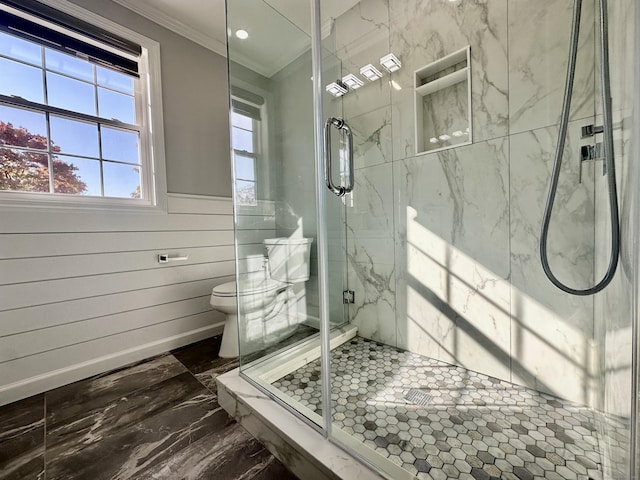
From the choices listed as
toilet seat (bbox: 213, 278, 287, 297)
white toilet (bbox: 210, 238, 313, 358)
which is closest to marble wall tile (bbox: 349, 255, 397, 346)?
white toilet (bbox: 210, 238, 313, 358)

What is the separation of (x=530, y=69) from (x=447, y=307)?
1312mm

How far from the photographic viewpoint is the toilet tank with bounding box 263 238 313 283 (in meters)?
1.92

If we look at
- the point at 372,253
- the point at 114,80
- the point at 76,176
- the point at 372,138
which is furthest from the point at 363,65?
the point at 76,176

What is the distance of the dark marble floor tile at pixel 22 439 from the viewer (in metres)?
1.04

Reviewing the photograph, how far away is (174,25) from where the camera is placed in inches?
80.8

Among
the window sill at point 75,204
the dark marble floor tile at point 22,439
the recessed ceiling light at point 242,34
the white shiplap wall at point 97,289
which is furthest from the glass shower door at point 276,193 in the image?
the dark marble floor tile at point 22,439

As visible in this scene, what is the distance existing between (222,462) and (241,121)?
6.14 feet

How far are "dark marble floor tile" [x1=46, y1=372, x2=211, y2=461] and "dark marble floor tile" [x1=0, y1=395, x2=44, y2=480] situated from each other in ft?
0.12

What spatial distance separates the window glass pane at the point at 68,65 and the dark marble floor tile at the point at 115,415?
201 centimetres

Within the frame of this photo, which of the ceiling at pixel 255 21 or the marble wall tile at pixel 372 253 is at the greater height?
the ceiling at pixel 255 21

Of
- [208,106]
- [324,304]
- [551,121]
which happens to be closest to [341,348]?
[324,304]

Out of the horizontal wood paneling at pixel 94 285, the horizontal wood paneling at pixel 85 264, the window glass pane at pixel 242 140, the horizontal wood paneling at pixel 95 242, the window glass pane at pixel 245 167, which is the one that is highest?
the window glass pane at pixel 242 140

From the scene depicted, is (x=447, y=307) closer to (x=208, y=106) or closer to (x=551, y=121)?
(x=551, y=121)

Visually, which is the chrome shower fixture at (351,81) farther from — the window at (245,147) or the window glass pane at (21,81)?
the window glass pane at (21,81)
